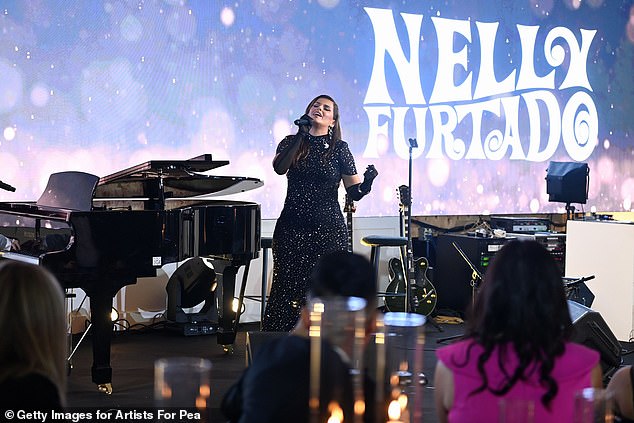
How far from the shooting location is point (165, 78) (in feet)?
22.6

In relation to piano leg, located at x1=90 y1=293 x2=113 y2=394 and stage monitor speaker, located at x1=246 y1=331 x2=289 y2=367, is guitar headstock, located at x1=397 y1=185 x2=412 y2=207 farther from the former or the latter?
stage monitor speaker, located at x1=246 y1=331 x2=289 y2=367

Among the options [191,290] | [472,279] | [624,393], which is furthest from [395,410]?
[472,279]

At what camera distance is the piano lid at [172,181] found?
16.3ft

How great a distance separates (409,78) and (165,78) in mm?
2248

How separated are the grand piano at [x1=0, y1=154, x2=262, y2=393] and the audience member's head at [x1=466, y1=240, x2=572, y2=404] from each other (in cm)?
273

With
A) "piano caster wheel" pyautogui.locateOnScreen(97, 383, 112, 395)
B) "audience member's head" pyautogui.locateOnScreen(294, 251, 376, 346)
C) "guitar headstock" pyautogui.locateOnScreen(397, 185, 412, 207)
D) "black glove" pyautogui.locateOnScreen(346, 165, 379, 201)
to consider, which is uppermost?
"black glove" pyautogui.locateOnScreen(346, 165, 379, 201)

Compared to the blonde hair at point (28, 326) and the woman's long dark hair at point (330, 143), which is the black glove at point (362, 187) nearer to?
the woman's long dark hair at point (330, 143)

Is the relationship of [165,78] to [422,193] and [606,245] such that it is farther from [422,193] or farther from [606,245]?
[606,245]

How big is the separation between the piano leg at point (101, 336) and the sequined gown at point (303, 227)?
1052 mm

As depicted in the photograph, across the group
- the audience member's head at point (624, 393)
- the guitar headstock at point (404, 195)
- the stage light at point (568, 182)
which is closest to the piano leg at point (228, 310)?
the guitar headstock at point (404, 195)

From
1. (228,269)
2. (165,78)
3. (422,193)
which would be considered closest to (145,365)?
(228,269)

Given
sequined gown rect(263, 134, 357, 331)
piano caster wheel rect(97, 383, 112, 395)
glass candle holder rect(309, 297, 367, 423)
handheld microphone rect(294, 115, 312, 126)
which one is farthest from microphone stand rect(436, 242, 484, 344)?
glass candle holder rect(309, 297, 367, 423)

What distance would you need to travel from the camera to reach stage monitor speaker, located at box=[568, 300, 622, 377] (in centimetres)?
459

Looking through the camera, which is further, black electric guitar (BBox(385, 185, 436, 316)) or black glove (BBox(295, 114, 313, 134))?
black electric guitar (BBox(385, 185, 436, 316))
